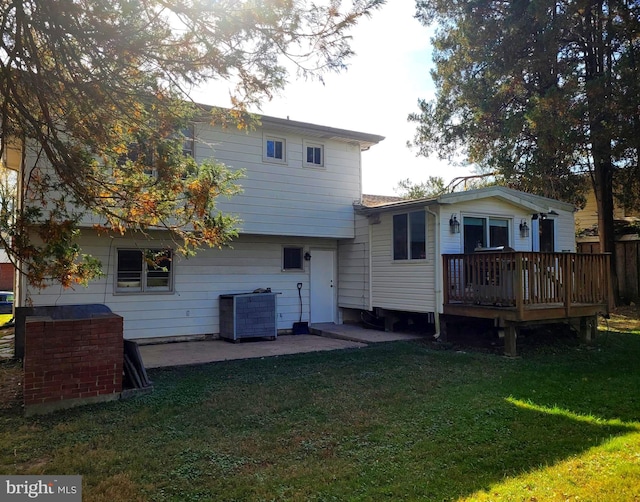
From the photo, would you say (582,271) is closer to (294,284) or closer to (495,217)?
(495,217)

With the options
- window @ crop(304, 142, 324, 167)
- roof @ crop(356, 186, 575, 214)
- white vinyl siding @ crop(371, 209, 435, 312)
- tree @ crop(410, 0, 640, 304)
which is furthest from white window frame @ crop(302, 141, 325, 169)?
tree @ crop(410, 0, 640, 304)

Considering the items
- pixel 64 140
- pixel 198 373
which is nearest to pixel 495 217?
pixel 198 373

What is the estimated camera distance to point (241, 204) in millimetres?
10008

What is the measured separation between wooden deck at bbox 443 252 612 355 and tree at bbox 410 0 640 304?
15.3ft

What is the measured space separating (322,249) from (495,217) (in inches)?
168

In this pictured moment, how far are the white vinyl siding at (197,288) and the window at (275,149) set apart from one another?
1.90 m

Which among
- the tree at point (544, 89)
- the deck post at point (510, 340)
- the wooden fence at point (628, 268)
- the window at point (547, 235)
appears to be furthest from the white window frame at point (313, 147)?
the wooden fence at point (628, 268)

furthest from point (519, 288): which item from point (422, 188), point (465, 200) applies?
point (422, 188)

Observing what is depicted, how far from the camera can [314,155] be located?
1123 centimetres

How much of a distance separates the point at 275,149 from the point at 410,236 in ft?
12.0

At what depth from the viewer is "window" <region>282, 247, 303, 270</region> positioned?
11.5 meters

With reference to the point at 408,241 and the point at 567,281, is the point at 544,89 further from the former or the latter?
Answer: the point at 567,281

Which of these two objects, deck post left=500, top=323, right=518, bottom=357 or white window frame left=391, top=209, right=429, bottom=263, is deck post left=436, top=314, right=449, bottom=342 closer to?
white window frame left=391, top=209, right=429, bottom=263

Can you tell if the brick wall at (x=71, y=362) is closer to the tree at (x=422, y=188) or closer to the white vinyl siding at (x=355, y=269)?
the white vinyl siding at (x=355, y=269)
